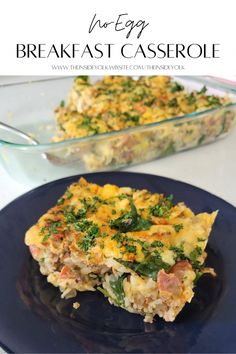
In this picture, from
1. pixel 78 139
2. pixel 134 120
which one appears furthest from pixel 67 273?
pixel 134 120

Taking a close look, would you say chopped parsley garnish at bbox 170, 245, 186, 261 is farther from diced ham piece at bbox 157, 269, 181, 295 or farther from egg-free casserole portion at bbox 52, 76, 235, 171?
egg-free casserole portion at bbox 52, 76, 235, 171

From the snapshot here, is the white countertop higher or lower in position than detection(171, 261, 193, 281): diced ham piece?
lower

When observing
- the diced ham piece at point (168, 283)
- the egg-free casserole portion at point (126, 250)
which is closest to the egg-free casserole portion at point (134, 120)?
the egg-free casserole portion at point (126, 250)

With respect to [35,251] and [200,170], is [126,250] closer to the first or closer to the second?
[35,251]

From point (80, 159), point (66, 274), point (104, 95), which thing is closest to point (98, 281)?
point (66, 274)

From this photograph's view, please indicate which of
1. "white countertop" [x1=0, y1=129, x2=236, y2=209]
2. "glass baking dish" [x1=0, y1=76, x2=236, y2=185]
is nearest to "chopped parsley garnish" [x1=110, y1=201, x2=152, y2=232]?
"glass baking dish" [x1=0, y1=76, x2=236, y2=185]
